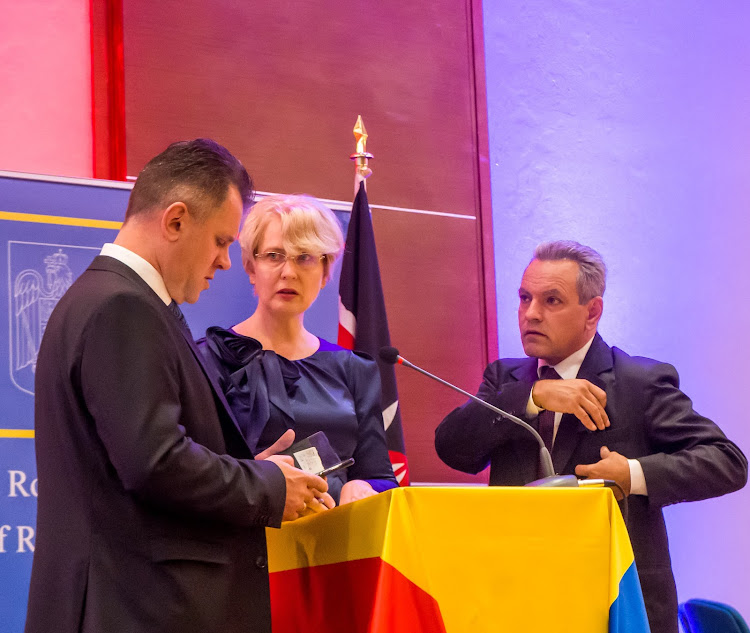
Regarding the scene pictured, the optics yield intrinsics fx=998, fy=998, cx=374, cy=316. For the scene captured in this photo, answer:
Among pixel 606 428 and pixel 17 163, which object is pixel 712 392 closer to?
pixel 606 428

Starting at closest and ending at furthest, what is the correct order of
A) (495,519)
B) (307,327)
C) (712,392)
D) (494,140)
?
1. (495,519)
2. (307,327)
3. (494,140)
4. (712,392)

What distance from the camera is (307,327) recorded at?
3.63 meters

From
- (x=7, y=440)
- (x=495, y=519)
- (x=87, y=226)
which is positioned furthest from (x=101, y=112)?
(x=495, y=519)

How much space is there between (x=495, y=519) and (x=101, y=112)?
2477 mm

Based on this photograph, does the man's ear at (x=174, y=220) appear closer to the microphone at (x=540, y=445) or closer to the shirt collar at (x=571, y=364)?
the microphone at (x=540, y=445)

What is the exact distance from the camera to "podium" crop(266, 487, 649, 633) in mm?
1930

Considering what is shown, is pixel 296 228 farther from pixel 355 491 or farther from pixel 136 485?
pixel 136 485

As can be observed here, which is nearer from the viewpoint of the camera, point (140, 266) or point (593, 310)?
point (140, 266)

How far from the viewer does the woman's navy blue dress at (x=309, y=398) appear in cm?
274

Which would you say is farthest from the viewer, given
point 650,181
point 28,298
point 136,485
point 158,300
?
point 650,181

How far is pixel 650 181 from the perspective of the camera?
203 inches

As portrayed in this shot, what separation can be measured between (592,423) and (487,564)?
3.59 ft

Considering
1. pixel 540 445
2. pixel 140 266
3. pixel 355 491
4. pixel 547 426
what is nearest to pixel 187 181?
pixel 140 266

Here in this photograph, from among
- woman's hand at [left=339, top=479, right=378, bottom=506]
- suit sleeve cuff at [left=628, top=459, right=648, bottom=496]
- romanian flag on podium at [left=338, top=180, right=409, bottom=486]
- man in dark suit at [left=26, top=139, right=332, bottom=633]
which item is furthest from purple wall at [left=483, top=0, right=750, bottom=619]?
man in dark suit at [left=26, top=139, right=332, bottom=633]
